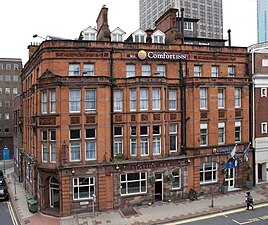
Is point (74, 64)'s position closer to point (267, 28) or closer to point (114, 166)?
point (114, 166)

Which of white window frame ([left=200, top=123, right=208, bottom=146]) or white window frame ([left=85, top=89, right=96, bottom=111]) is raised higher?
white window frame ([left=85, top=89, right=96, bottom=111])

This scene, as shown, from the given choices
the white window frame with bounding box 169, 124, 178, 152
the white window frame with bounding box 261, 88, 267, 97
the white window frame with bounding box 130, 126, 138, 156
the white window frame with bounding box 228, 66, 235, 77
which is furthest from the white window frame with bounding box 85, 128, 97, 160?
the white window frame with bounding box 261, 88, 267, 97

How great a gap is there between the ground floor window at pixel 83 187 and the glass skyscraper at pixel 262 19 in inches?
7226

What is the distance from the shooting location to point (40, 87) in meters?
25.8

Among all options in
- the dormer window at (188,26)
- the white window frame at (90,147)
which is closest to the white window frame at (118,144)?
the white window frame at (90,147)

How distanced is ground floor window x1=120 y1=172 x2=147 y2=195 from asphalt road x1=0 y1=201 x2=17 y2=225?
9.99 m

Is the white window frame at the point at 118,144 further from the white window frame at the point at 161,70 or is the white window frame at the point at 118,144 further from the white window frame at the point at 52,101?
the white window frame at the point at 161,70

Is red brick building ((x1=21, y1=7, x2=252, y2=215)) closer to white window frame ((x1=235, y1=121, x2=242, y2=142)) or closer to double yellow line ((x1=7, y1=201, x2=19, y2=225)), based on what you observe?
white window frame ((x1=235, y1=121, x2=242, y2=142))

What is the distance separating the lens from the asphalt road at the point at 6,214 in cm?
2406

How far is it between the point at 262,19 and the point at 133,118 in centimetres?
18730

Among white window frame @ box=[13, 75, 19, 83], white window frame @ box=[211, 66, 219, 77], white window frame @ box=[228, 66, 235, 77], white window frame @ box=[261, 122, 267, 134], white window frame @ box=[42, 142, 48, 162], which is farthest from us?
white window frame @ box=[13, 75, 19, 83]

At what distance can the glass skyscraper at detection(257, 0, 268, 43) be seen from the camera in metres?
180

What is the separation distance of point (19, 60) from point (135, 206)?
187ft

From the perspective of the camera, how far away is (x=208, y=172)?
29547mm
